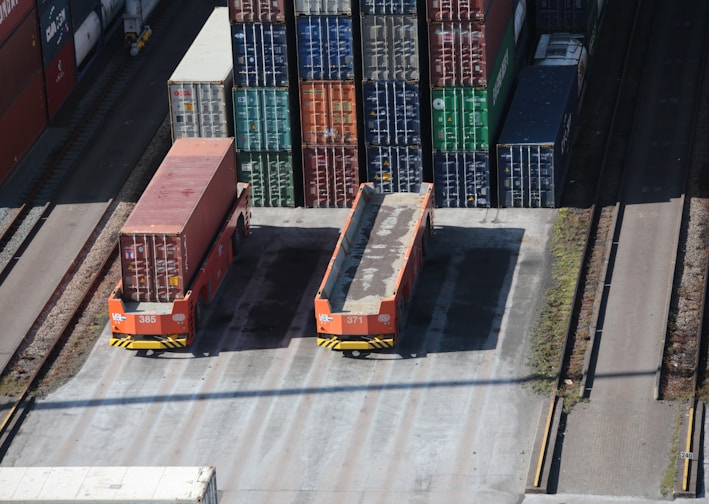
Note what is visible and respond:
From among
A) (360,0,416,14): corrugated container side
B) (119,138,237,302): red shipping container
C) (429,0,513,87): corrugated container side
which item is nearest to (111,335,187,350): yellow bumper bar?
(119,138,237,302): red shipping container

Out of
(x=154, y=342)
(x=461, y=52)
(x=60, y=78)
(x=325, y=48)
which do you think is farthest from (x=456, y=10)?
(x=60, y=78)

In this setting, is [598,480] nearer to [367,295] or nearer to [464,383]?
[464,383]

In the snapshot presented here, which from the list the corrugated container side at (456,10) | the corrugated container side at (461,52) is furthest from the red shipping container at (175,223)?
the corrugated container side at (456,10)

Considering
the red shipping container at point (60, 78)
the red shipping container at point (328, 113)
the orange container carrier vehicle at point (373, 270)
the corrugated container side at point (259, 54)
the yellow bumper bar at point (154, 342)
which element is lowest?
the yellow bumper bar at point (154, 342)

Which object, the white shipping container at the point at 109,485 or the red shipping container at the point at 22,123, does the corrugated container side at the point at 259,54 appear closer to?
the red shipping container at the point at 22,123

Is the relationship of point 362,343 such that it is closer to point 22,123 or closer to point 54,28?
point 22,123

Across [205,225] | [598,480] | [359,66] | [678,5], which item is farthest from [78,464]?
[678,5]
